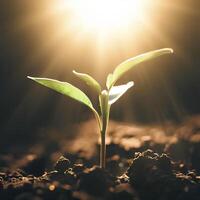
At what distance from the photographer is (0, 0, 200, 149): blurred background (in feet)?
12.7

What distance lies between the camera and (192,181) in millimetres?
1446

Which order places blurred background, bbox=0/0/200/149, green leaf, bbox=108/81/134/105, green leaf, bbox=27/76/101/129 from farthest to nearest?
blurred background, bbox=0/0/200/149
green leaf, bbox=108/81/134/105
green leaf, bbox=27/76/101/129

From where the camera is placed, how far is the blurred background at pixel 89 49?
12.7ft

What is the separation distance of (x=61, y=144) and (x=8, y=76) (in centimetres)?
186

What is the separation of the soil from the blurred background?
768 millimetres

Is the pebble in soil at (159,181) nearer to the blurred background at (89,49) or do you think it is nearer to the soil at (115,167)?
the soil at (115,167)

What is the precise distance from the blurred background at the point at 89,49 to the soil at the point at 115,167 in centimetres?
77

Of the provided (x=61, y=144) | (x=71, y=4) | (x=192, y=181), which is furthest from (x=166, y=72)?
(x=192, y=181)

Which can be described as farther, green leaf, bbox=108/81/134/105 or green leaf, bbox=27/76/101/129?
green leaf, bbox=108/81/134/105

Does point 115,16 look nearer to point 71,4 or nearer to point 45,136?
point 71,4

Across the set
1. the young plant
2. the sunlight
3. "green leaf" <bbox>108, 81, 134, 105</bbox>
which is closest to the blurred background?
the sunlight

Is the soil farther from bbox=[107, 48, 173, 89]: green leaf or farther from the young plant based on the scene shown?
bbox=[107, 48, 173, 89]: green leaf

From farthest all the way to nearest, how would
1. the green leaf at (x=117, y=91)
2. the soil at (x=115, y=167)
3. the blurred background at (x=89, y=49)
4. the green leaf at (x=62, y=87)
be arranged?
the blurred background at (x=89, y=49), the green leaf at (x=117, y=91), the green leaf at (x=62, y=87), the soil at (x=115, y=167)

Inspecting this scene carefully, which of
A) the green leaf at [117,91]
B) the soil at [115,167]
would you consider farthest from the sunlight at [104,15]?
the green leaf at [117,91]
